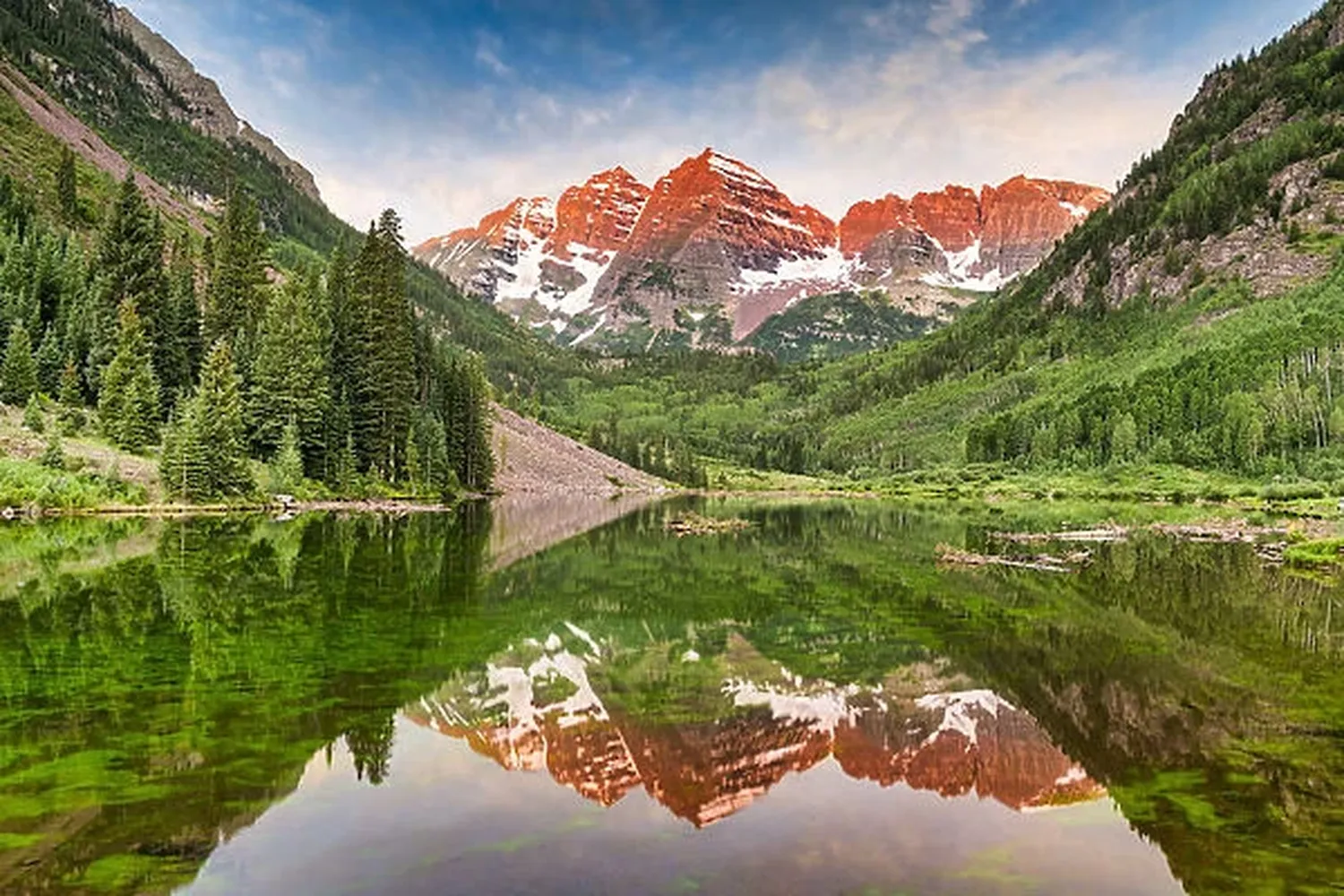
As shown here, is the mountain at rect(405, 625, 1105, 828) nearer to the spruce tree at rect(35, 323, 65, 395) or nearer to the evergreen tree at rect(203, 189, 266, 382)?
the spruce tree at rect(35, 323, 65, 395)

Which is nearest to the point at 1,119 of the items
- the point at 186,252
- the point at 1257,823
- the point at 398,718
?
the point at 186,252

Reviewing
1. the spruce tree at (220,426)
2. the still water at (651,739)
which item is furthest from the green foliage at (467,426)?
the still water at (651,739)

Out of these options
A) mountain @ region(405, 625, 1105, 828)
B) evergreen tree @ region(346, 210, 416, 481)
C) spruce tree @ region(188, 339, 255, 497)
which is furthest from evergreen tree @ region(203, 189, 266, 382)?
mountain @ region(405, 625, 1105, 828)

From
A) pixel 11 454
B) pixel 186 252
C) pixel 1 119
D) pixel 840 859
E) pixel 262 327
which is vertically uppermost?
pixel 1 119

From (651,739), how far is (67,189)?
168797 mm

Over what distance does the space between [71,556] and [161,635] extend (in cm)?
2219

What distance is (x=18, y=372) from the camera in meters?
86.5

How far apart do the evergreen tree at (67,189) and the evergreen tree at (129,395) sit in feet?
239

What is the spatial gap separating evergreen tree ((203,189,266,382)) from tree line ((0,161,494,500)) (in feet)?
0.62

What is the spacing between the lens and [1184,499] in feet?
439

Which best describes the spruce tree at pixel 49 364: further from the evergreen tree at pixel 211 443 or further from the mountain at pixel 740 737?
the mountain at pixel 740 737

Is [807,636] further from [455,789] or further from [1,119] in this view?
[1,119]

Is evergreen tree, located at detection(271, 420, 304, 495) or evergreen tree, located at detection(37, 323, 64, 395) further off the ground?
evergreen tree, located at detection(37, 323, 64, 395)

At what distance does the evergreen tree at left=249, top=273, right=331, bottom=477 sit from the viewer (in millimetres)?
95500
